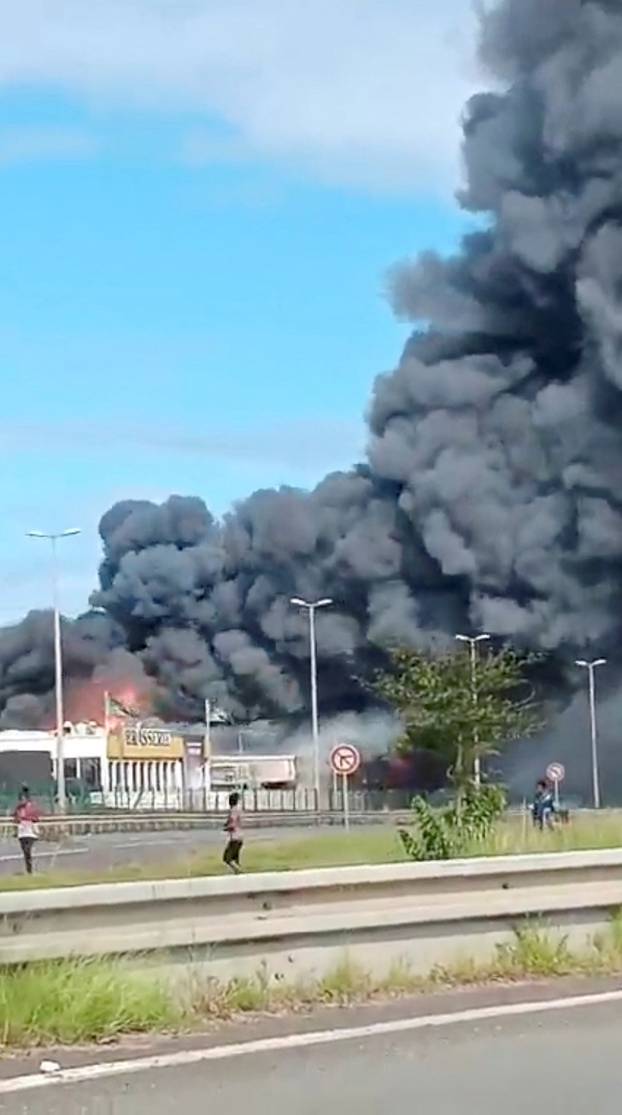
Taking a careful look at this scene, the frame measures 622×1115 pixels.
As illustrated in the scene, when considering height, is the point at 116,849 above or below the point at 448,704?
below

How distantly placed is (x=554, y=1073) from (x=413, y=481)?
52574mm

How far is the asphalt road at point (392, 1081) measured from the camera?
5.85 metres

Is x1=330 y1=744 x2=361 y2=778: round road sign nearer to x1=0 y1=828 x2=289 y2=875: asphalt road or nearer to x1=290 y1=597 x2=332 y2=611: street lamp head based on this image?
x1=0 y1=828 x2=289 y2=875: asphalt road

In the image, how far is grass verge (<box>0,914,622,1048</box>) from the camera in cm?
688

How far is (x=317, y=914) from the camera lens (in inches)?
321

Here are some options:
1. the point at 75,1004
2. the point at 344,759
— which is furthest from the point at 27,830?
the point at 75,1004

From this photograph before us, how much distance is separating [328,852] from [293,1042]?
1852cm

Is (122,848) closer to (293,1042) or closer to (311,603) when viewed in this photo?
(293,1042)

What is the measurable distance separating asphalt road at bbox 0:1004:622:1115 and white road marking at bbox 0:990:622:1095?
0.19ft

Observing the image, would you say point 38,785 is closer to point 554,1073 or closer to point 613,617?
point 613,617

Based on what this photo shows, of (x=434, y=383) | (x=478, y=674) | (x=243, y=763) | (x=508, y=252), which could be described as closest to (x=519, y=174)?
(x=508, y=252)

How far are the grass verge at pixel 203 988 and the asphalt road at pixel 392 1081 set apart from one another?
27.5 inches

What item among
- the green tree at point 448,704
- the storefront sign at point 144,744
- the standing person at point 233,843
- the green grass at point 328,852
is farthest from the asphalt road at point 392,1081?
the storefront sign at point 144,744

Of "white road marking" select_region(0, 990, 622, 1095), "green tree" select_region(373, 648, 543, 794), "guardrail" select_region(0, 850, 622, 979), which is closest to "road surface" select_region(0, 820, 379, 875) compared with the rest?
"green tree" select_region(373, 648, 543, 794)
